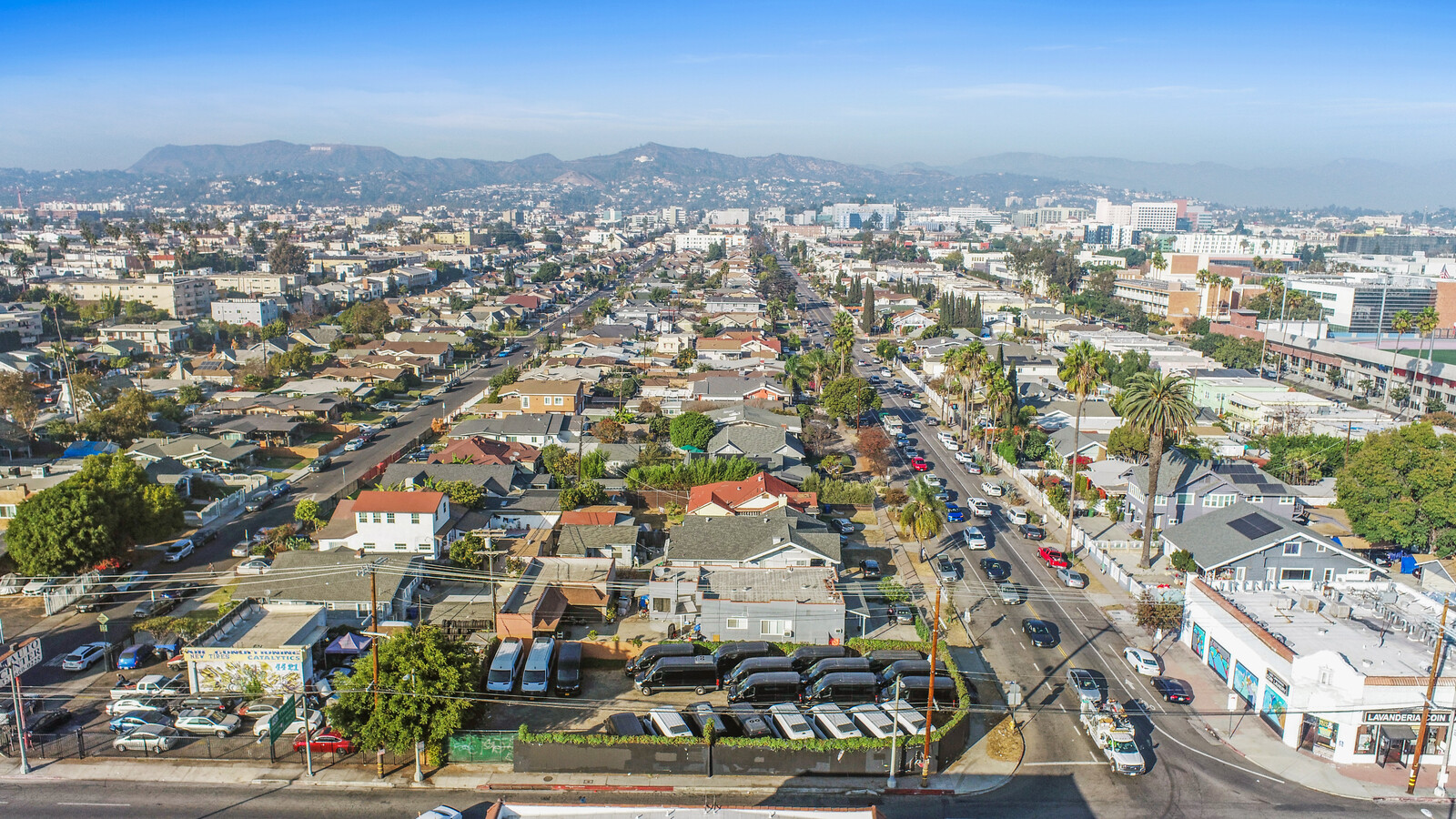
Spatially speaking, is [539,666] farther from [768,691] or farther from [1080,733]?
[1080,733]

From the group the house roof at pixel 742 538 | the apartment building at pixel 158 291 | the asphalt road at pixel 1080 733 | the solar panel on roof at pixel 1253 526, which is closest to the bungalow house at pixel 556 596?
the house roof at pixel 742 538

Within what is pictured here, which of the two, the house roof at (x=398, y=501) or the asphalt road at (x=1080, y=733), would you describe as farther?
the house roof at (x=398, y=501)

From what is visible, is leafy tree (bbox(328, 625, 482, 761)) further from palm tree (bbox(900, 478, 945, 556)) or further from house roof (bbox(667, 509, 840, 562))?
palm tree (bbox(900, 478, 945, 556))

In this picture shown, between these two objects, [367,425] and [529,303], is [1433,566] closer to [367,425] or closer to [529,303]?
[367,425]

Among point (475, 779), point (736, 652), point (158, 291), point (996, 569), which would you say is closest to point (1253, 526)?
point (996, 569)

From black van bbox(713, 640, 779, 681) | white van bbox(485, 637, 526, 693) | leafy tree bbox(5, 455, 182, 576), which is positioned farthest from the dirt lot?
leafy tree bbox(5, 455, 182, 576)

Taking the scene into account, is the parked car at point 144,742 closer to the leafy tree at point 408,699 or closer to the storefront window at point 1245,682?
the leafy tree at point 408,699
